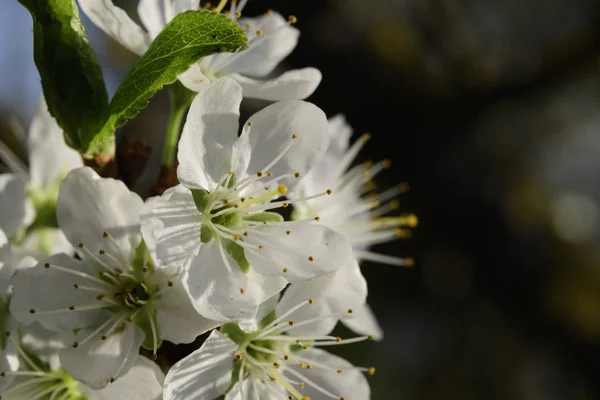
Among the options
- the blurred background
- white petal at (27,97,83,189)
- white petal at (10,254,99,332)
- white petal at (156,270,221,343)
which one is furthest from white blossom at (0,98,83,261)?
the blurred background

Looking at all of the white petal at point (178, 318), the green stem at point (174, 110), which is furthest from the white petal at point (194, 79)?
the white petal at point (178, 318)

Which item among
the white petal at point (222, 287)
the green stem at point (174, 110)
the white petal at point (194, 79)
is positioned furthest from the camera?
the green stem at point (174, 110)

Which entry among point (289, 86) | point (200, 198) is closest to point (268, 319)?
point (200, 198)

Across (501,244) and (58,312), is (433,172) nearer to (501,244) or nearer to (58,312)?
(501,244)

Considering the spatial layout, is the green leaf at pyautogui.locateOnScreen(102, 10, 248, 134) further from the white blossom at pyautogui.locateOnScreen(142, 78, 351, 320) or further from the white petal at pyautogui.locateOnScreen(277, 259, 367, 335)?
the white petal at pyautogui.locateOnScreen(277, 259, 367, 335)

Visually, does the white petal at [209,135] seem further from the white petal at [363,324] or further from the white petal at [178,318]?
the white petal at [363,324]

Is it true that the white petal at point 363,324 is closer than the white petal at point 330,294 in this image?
No
